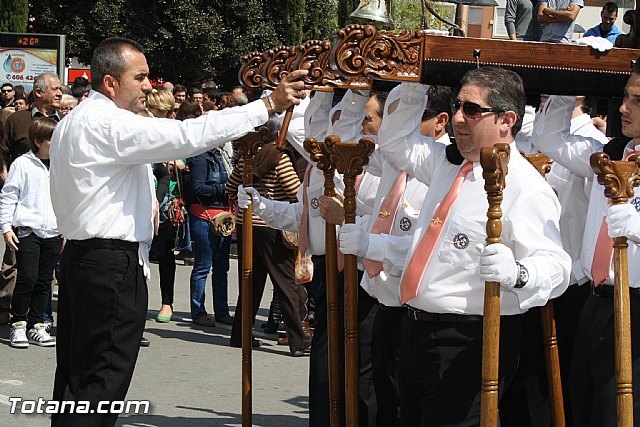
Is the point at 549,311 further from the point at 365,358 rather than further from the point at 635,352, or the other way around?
the point at 365,358

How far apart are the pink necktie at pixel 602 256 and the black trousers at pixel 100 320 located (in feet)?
7.50

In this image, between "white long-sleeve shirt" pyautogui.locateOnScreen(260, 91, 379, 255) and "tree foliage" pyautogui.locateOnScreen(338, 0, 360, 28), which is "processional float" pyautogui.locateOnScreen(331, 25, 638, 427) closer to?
"white long-sleeve shirt" pyautogui.locateOnScreen(260, 91, 379, 255)

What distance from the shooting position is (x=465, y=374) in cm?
441

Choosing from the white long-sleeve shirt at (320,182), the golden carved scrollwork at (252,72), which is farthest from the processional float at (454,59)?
the white long-sleeve shirt at (320,182)

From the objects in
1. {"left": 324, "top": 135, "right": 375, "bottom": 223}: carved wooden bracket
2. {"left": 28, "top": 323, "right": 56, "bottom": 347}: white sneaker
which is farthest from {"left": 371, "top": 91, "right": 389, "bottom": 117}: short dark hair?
{"left": 28, "top": 323, "right": 56, "bottom": 347}: white sneaker

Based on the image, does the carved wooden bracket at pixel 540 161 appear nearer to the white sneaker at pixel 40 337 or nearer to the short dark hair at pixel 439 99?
the short dark hair at pixel 439 99

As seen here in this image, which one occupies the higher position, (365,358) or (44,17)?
(365,358)

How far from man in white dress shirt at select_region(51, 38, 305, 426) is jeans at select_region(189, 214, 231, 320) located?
4.85m

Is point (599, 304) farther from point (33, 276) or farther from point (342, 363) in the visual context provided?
point (33, 276)

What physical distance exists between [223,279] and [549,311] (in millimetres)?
5736

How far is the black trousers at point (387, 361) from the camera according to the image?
18.2 feet

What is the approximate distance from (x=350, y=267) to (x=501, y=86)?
1.33m

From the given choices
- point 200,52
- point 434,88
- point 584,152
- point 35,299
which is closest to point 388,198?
point 434,88

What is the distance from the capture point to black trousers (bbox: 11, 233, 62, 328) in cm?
912
